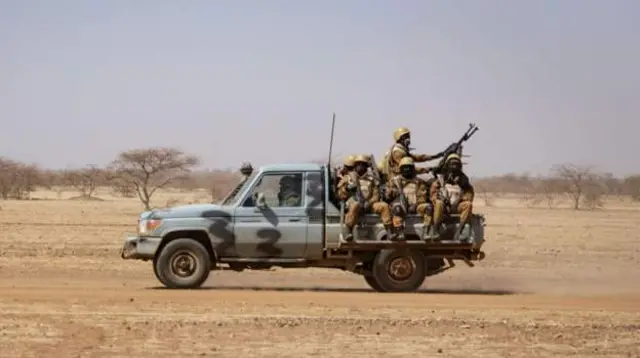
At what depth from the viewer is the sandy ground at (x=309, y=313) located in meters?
11.2

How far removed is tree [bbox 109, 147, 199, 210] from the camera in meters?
63.5

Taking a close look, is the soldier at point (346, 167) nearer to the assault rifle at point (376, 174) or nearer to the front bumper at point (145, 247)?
the assault rifle at point (376, 174)

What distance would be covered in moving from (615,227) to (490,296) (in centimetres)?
2634

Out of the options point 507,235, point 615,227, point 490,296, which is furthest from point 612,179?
point 490,296

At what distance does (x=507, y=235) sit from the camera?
35.0m

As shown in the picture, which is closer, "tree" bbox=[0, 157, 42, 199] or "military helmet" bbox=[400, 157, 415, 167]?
"military helmet" bbox=[400, 157, 415, 167]

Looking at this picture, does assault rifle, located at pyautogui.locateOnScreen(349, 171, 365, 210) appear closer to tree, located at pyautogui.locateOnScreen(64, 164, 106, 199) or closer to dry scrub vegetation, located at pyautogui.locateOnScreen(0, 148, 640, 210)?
dry scrub vegetation, located at pyautogui.locateOnScreen(0, 148, 640, 210)

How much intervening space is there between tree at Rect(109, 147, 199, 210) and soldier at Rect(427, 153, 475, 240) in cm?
4606

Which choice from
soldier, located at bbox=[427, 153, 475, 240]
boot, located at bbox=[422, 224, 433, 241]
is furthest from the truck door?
soldier, located at bbox=[427, 153, 475, 240]

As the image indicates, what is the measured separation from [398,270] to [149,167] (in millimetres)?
48644

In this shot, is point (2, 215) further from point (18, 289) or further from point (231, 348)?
point (231, 348)

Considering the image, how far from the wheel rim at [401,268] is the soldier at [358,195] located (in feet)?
1.80

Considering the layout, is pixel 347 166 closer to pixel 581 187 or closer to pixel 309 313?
pixel 309 313

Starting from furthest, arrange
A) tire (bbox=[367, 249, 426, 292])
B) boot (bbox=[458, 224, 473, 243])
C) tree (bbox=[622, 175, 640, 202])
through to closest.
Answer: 1. tree (bbox=[622, 175, 640, 202])
2. tire (bbox=[367, 249, 426, 292])
3. boot (bbox=[458, 224, 473, 243])
